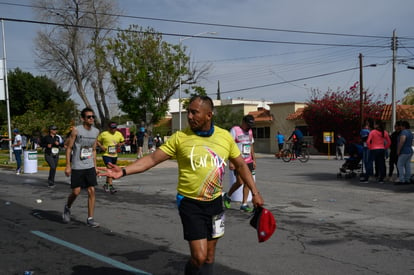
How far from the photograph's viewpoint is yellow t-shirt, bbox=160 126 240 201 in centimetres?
379

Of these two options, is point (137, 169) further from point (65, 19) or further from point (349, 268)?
point (65, 19)

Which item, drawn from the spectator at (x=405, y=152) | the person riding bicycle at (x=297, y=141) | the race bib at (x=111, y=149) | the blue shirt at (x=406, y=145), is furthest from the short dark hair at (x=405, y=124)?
the person riding bicycle at (x=297, y=141)

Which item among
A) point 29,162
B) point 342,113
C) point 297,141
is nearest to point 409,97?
point 342,113

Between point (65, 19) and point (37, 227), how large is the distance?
1251 inches

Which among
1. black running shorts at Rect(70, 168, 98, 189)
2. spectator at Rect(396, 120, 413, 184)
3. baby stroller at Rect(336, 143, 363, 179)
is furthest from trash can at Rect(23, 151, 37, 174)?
spectator at Rect(396, 120, 413, 184)

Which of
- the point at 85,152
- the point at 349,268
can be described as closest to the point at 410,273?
the point at 349,268

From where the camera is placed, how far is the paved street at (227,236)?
511 centimetres

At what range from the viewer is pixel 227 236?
6.54 metres

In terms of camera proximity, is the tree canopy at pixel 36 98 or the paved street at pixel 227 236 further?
the tree canopy at pixel 36 98

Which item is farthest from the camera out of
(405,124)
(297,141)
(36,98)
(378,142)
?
(36,98)

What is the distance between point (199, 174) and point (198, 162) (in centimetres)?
11

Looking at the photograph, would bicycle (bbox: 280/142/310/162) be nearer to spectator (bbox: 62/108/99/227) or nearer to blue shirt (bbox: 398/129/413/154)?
blue shirt (bbox: 398/129/413/154)

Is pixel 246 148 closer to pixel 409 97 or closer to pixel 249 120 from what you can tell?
pixel 249 120

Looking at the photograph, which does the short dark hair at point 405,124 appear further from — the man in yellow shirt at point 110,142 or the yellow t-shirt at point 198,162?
the yellow t-shirt at point 198,162
